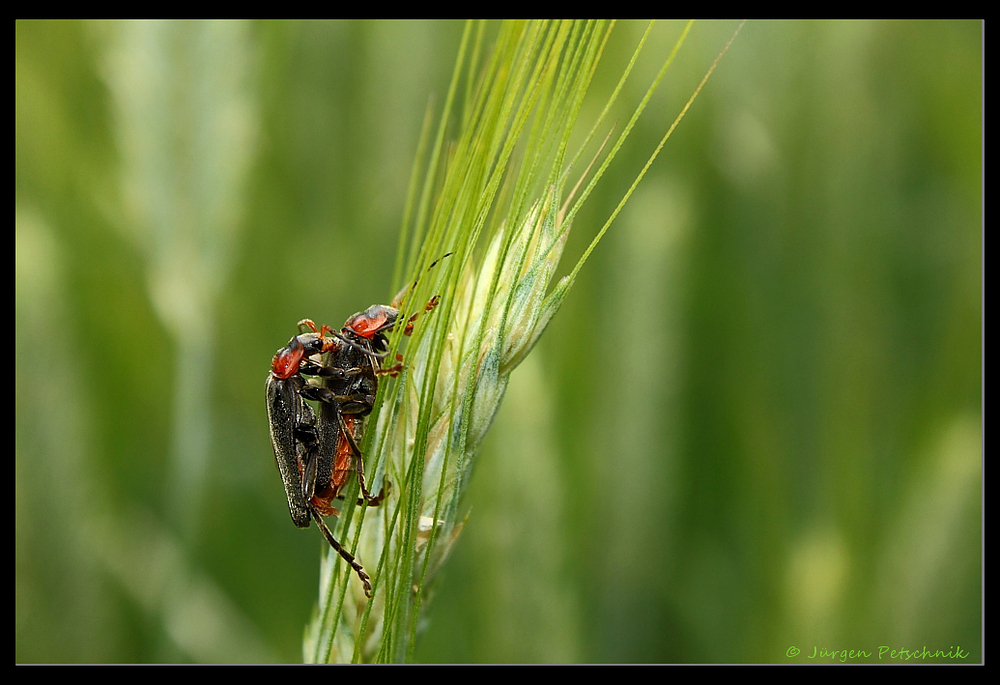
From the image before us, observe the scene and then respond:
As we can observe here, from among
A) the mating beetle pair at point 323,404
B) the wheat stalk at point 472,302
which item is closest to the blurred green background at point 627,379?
the mating beetle pair at point 323,404

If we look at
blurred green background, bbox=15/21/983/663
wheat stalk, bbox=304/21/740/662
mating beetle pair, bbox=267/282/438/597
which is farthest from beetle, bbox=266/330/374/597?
blurred green background, bbox=15/21/983/663

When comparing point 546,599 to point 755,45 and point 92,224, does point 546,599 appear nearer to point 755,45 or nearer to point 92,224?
point 755,45

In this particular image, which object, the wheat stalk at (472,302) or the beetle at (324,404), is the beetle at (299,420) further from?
the wheat stalk at (472,302)

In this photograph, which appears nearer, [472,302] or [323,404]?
[472,302]

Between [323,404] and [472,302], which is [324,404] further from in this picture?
[472,302]

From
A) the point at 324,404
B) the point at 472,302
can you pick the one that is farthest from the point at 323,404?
the point at 472,302
